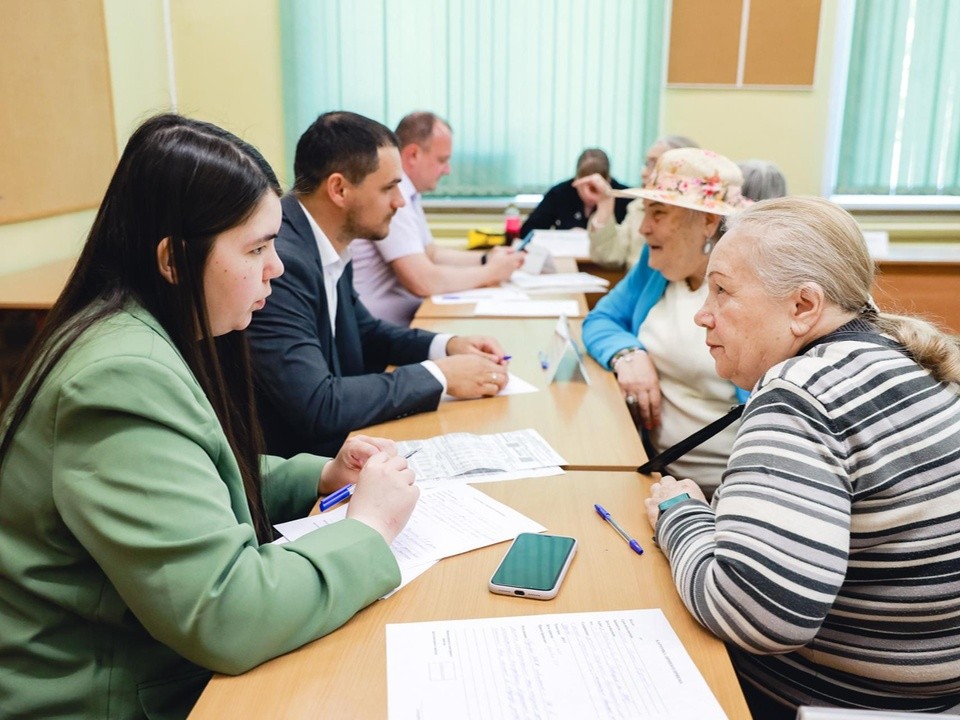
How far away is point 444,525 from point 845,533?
584mm

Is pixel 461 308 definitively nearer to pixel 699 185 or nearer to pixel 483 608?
pixel 699 185

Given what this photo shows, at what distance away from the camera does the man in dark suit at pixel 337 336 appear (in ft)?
5.93

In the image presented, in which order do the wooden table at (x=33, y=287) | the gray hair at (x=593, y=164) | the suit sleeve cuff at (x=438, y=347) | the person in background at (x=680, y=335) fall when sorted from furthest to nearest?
the gray hair at (x=593, y=164) → the wooden table at (x=33, y=287) → the suit sleeve cuff at (x=438, y=347) → the person in background at (x=680, y=335)

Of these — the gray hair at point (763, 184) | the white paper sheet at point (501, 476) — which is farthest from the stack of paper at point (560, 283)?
the white paper sheet at point (501, 476)

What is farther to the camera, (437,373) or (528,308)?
(528,308)

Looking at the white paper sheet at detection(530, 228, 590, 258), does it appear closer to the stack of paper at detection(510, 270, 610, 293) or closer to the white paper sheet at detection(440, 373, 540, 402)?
the stack of paper at detection(510, 270, 610, 293)

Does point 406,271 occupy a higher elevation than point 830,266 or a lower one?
lower

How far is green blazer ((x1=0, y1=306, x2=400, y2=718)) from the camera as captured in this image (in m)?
0.88

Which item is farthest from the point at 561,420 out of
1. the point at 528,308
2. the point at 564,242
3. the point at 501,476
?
the point at 564,242

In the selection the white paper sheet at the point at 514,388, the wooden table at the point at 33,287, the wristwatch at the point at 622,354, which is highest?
the wristwatch at the point at 622,354

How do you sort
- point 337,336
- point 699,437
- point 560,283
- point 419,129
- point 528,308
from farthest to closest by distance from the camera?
point 419,129, point 560,283, point 528,308, point 337,336, point 699,437

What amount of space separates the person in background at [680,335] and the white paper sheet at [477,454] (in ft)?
1.80

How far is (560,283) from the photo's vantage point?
3475 mm

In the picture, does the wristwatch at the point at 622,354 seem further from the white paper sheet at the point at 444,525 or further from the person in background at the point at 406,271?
the person in background at the point at 406,271
